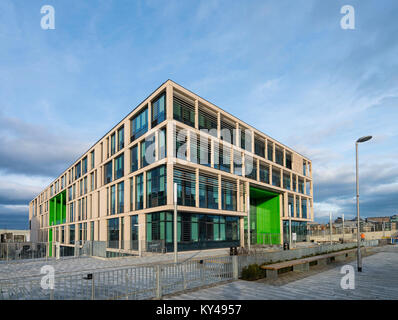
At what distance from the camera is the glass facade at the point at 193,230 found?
98.2 feet

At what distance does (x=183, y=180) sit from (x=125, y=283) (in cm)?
1973

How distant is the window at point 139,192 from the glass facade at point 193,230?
1.89 metres

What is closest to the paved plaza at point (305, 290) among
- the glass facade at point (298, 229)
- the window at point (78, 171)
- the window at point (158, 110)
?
the window at point (158, 110)

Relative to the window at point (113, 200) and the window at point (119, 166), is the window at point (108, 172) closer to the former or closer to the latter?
the window at point (113, 200)

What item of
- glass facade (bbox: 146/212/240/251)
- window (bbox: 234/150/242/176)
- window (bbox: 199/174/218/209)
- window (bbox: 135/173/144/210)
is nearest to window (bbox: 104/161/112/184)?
window (bbox: 135/173/144/210)

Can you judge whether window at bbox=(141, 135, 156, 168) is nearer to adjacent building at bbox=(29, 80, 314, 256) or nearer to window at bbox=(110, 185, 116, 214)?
adjacent building at bbox=(29, 80, 314, 256)

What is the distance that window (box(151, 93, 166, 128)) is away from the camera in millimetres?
31391

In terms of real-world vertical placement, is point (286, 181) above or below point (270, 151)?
below

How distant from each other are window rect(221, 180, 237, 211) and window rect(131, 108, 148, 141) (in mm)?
10824

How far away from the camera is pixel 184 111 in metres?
32.4

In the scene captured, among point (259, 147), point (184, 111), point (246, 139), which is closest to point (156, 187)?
point (184, 111)

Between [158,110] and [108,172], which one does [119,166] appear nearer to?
[108,172]
